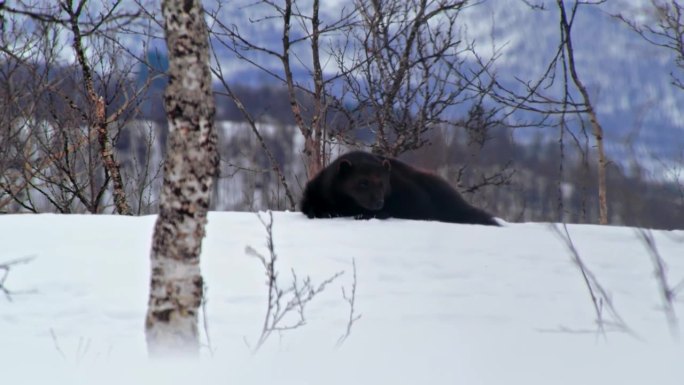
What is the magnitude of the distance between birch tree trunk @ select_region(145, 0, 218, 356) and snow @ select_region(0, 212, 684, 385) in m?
0.21

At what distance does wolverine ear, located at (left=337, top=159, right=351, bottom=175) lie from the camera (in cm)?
712

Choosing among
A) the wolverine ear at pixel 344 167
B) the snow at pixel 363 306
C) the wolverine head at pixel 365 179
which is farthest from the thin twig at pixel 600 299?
the wolverine ear at pixel 344 167

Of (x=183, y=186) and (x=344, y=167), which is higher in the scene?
(x=344, y=167)

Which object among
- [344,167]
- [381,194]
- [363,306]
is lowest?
[363,306]

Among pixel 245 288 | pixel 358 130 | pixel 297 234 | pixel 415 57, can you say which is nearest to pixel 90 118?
pixel 358 130

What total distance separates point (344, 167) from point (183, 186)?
3.97 meters

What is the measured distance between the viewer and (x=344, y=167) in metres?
7.14

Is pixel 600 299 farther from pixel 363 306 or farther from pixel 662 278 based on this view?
pixel 363 306

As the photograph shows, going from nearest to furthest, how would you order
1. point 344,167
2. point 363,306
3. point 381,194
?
point 363,306
point 381,194
point 344,167

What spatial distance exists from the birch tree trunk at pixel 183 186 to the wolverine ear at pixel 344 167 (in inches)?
151

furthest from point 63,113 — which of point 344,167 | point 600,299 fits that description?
point 600,299

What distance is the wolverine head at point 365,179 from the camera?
6.89 metres

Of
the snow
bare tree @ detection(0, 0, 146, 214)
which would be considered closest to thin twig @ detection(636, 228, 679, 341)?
the snow

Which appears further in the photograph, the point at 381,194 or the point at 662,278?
the point at 381,194
